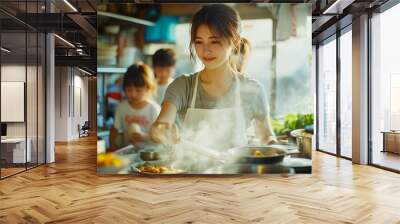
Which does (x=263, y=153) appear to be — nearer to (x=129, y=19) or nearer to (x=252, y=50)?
(x=252, y=50)

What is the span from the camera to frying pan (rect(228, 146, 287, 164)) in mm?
6258

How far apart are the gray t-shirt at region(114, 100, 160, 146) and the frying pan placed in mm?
1437

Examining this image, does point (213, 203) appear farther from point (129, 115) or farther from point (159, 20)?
point (159, 20)

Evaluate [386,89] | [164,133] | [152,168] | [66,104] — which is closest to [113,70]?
[164,133]

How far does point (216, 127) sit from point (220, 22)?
175 centimetres

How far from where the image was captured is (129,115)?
633 centimetres

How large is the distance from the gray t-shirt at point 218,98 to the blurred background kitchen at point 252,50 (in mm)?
119

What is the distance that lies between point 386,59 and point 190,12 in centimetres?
397

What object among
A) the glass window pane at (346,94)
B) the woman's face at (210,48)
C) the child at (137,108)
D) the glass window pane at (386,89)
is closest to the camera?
the woman's face at (210,48)

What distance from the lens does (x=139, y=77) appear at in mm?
6324

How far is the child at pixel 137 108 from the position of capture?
6.31m

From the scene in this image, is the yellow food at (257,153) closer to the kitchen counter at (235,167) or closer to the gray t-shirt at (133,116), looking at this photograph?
the kitchen counter at (235,167)

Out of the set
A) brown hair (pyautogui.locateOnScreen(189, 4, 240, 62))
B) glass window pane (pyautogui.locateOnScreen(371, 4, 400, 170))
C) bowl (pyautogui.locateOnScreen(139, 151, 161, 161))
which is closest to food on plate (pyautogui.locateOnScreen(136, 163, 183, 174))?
bowl (pyautogui.locateOnScreen(139, 151, 161, 161))

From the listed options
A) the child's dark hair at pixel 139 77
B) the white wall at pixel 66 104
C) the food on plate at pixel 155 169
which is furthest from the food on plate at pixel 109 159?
the white wall at pixel 66 104
